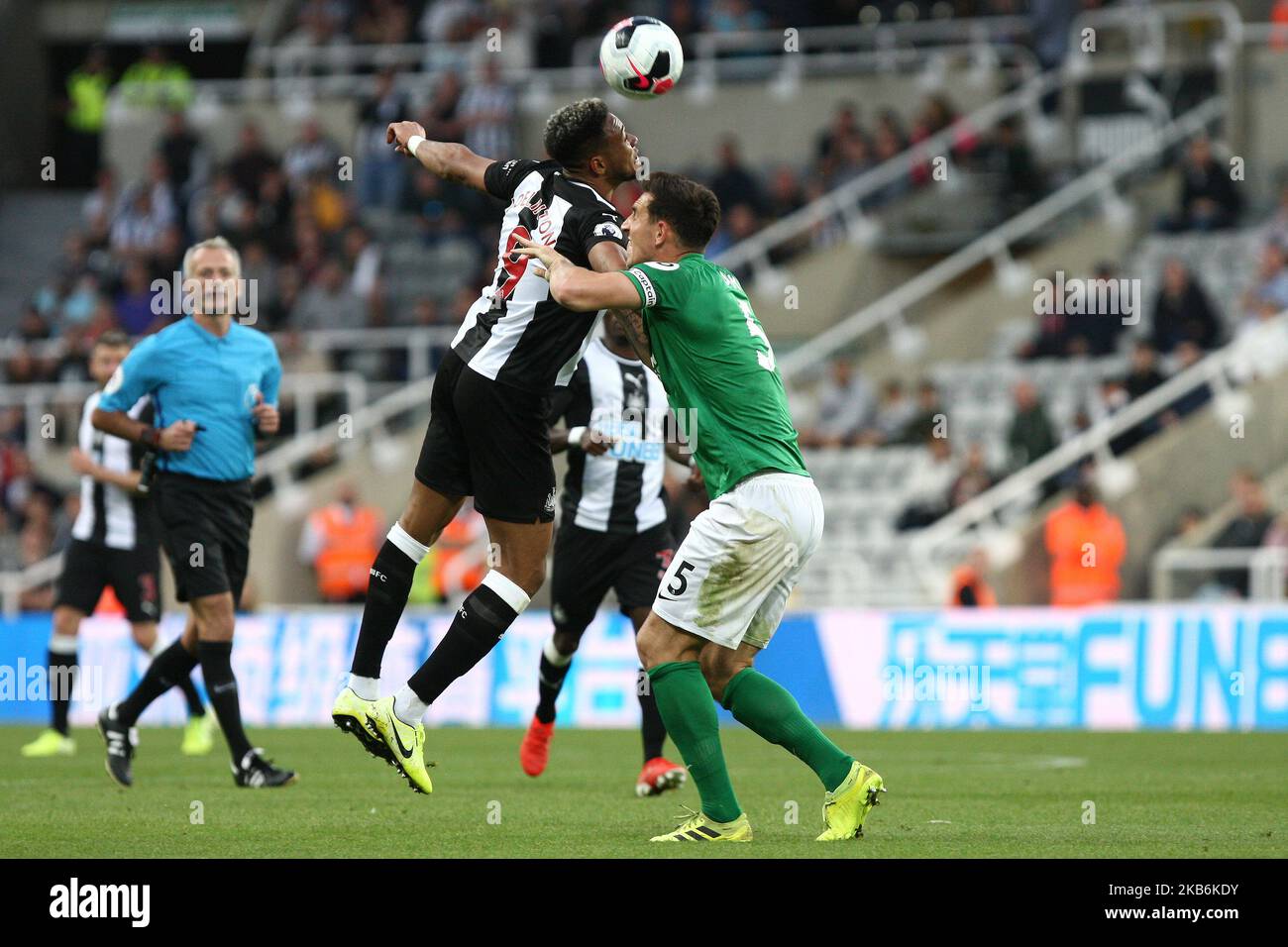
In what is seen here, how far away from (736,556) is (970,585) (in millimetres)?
10749

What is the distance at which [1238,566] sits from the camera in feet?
59.1

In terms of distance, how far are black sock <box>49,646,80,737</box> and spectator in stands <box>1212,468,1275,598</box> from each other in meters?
10.3

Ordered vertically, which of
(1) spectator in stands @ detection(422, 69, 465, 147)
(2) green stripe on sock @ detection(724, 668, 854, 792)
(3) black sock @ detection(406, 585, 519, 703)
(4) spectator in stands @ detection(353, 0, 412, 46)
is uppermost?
Result: (4) spectator in stands @ detection(353, 0, 412, 46)

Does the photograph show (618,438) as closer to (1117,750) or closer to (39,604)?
(1117,750)

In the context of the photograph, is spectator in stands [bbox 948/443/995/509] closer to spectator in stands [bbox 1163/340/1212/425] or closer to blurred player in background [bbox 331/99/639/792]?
spectator in stands [bbox 1163/340/1212/425]

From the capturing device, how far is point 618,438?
10.9 meters

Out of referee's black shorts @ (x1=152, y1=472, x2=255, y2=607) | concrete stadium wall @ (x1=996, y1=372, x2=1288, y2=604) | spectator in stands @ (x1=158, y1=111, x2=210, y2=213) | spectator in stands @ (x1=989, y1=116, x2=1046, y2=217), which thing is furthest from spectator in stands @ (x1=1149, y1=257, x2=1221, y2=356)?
referee's black shorts @ (x1=152, y1=472, x2=255, y2=607)

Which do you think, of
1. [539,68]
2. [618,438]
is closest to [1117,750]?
[618,438]

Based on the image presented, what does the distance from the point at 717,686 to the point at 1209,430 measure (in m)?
13.2

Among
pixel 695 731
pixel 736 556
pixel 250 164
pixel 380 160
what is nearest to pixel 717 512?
pixel 736 556

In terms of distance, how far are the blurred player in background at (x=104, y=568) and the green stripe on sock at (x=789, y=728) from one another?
694 cm

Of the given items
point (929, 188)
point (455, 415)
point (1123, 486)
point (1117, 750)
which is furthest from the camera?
point (929, 188)

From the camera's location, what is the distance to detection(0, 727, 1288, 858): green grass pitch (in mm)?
7602

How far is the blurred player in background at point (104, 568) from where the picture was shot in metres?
13.9
